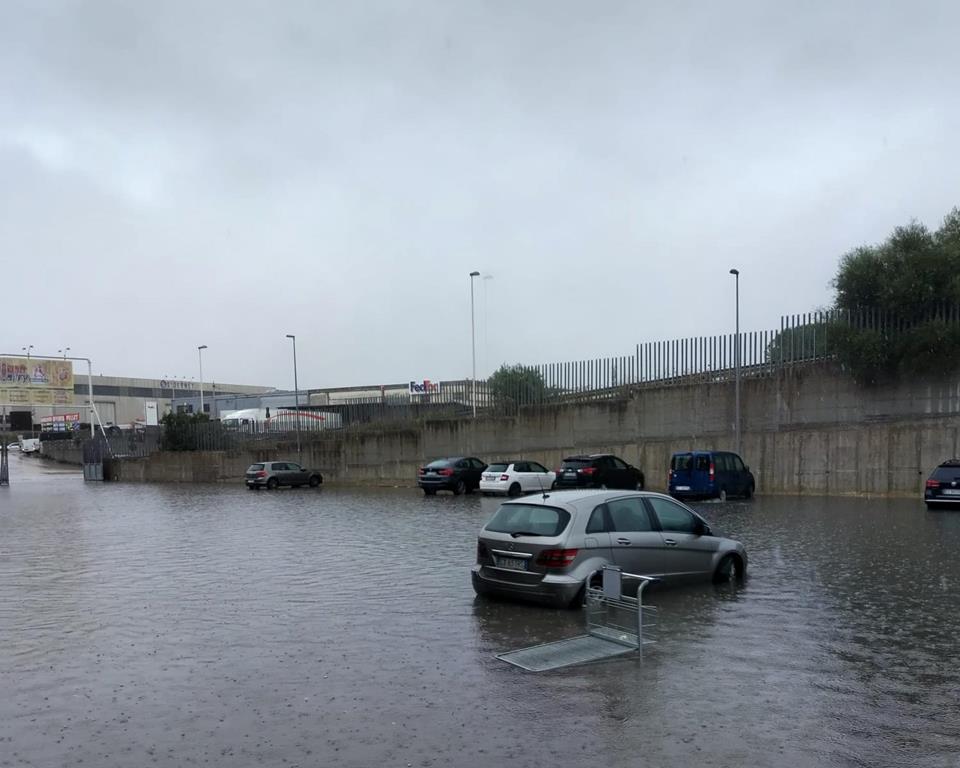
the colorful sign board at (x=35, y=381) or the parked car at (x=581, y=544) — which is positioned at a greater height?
the colorful sign board at (x=35, y=381)

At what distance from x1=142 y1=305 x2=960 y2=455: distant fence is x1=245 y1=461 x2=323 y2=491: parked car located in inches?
155

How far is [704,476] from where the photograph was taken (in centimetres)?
2791

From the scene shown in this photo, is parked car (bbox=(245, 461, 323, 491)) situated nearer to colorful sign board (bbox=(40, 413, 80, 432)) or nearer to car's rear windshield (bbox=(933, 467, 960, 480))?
car's rear windshield (bbox=(933, 467, 960, 480))

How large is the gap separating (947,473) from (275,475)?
3062 cm

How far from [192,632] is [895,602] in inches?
324

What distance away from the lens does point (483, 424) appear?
1641 inches

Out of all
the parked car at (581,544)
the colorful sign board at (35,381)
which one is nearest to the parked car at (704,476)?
the parked car at (581,544)

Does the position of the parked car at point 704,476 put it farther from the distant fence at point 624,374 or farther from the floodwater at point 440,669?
the floodwater at point 440,669

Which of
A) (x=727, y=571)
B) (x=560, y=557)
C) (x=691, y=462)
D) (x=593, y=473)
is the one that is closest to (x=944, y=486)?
(x=691, y=462)

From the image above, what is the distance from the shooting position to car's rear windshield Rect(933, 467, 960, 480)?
23609 mm

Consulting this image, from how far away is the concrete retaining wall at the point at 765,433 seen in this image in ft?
93.4

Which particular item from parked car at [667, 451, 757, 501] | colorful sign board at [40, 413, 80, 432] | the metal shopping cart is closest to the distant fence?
parked car at [667, 451, 757, 501]

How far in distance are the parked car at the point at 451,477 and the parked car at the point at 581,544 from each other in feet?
78.3

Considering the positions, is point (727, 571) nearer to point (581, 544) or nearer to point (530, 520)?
point (581, 544)
